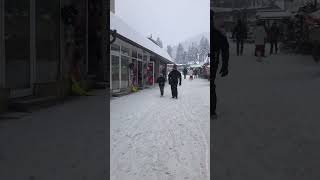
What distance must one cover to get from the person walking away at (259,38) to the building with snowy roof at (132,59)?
1.88 feet

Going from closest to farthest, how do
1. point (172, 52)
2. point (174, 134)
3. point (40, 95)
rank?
point (172, 52)
point (174, 134)
point (40, 95)

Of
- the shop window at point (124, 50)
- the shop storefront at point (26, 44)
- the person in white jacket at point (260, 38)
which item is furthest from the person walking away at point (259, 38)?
the shop window at point (124, 50)

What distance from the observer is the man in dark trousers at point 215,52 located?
2.62 meters

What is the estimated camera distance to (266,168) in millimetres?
2783

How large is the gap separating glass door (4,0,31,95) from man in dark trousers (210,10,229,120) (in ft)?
7.09

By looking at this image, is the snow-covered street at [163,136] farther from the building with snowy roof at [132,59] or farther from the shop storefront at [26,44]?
the shop storefront at [26,44]

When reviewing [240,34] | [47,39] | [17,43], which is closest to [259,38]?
[240,34]

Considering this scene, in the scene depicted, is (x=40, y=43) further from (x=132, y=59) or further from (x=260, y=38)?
(x=260, y=38)

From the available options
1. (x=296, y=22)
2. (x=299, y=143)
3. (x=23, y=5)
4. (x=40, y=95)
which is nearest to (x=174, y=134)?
(x=299, y=143)

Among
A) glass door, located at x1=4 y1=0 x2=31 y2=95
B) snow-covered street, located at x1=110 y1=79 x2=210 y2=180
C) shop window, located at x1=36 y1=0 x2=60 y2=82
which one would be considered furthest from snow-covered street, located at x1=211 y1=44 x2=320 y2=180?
shop window, located at x1=36 y1=0 x2=60 y2=82

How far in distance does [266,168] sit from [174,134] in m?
0.80

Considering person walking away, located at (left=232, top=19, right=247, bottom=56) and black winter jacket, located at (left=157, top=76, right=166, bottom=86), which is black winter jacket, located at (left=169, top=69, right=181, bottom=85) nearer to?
black winter jacket, located at (left=157, top=76, right=166, bottom=86)

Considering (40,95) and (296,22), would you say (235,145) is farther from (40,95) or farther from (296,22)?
(40,95)

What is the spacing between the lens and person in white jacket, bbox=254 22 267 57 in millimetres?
2711
